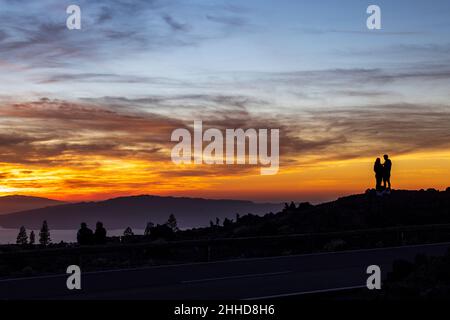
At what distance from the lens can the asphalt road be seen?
16719 millimetres

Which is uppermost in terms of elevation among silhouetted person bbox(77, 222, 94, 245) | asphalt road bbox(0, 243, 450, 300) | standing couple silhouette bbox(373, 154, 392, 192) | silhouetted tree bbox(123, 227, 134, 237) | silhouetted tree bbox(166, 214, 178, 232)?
standing couple silhouette bbox(373, 154, 392, 192)

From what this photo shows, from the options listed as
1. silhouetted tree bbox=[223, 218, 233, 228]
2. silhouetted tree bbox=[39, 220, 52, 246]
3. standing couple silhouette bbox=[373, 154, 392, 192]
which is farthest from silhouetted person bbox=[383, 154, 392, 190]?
silhouetted tree bbox=[39, 220, 52, 246]

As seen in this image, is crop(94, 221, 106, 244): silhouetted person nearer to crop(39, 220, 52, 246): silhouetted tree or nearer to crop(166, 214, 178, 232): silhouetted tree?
crop(39, 220, 52, 246): silhouetted tree

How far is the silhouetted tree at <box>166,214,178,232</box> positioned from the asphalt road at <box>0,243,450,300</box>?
13084 millimetres

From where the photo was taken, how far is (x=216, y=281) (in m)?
18.9

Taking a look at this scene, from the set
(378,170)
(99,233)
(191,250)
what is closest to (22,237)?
(191,250)

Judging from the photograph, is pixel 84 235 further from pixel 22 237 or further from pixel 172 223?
pixel 172 223

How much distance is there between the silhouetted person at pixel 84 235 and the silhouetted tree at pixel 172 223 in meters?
11.4

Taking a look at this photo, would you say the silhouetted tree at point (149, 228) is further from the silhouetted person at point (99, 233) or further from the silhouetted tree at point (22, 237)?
the silhouetted person at point (99, 233)

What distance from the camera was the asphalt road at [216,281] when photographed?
1672 centimetres

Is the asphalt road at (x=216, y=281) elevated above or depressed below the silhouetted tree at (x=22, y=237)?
below

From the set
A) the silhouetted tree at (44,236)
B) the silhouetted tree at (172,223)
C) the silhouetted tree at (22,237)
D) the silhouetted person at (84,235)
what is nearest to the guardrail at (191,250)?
the silhouetted person at (84,235)
